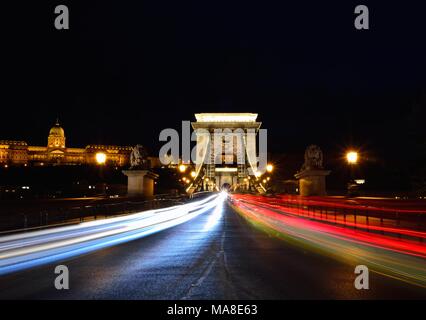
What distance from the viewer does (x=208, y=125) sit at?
14212 centimetres

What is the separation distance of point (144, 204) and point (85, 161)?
15836 centimetres

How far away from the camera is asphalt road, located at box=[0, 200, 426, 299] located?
791cm

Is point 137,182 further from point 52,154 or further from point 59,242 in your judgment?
point 52,154

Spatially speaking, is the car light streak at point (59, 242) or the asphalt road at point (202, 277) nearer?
the asphalt road at point (202, 277)

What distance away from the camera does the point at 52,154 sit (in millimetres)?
182500

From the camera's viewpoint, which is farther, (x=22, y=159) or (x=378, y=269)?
(x=22, y=159)

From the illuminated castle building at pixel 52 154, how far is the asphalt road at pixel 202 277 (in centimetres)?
16634

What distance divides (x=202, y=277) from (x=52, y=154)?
602ft

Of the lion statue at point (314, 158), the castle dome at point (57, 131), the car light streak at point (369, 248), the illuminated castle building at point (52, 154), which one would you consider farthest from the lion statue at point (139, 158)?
the castle dome at point (57, 131)

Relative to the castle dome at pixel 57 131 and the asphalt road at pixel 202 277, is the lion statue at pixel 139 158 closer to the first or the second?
the asphalt road at pixel 202 277

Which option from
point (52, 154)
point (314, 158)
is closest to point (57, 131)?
point (52, 154)

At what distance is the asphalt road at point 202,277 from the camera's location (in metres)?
7.91

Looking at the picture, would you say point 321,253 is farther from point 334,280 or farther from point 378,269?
point 334,280
